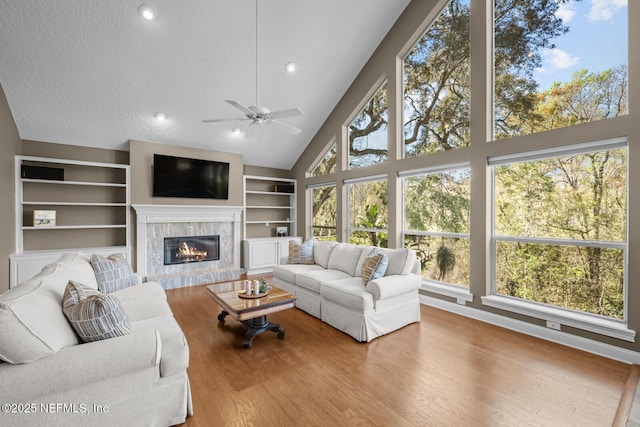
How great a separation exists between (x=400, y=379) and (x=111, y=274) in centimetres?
322

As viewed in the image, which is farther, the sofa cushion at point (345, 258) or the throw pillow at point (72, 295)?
the sofa cushion at point (345, 258)

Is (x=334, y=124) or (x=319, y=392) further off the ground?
(x=334, y=124)

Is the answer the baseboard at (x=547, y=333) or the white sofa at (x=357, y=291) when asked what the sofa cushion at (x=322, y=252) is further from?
the baseboard at (x=547, y=333)

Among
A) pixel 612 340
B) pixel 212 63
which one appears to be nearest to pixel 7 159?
pixel 212 63

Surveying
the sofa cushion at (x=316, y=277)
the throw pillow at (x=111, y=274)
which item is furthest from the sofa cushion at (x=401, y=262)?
the throw pillow at (x=111, y=274)

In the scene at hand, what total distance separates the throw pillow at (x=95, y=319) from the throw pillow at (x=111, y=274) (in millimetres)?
1464

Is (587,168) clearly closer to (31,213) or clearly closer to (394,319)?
(394,319)

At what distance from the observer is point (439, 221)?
4375mm

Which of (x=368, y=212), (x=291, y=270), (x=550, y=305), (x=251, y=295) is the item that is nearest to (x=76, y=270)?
(x=251, y=295)

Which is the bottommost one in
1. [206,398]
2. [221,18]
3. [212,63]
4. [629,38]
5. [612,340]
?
[206,398]

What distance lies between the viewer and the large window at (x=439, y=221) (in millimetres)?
4090

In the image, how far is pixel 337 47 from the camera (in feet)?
16.0

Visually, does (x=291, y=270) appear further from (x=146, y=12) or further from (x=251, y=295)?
(x=146, y=12)

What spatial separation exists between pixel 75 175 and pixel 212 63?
10.3 ft
